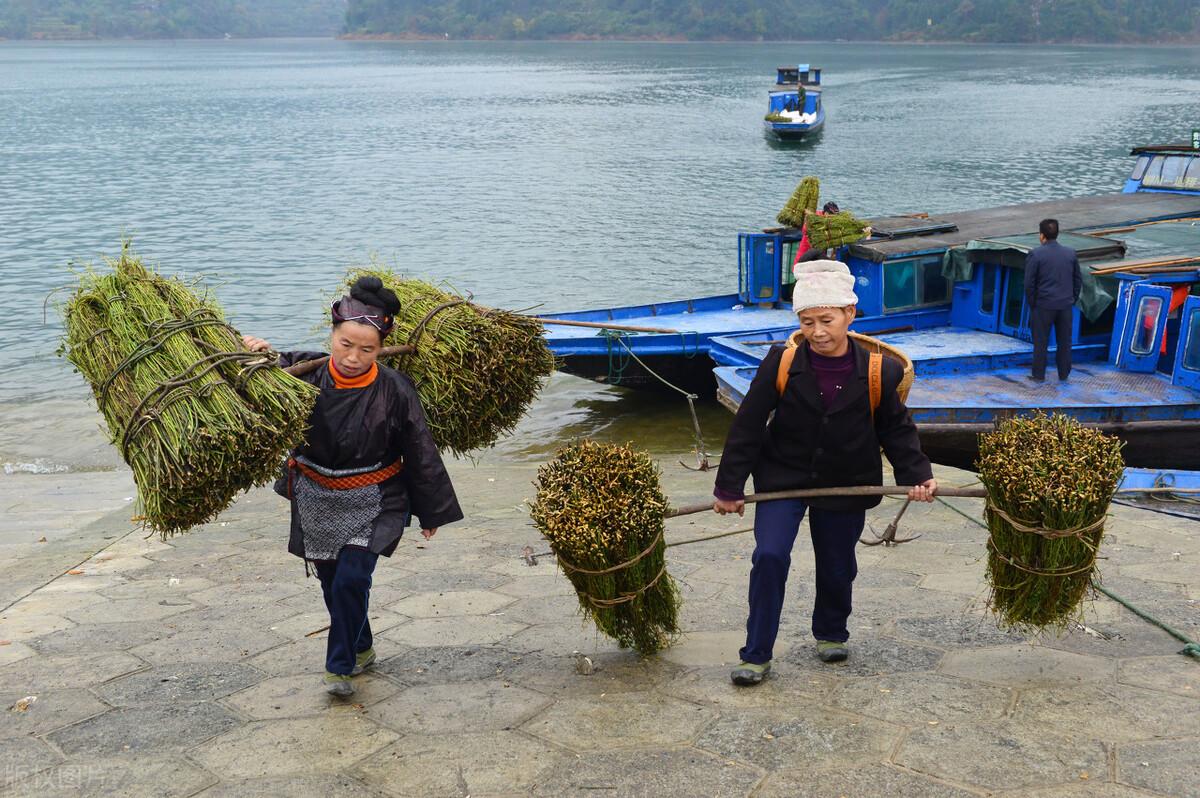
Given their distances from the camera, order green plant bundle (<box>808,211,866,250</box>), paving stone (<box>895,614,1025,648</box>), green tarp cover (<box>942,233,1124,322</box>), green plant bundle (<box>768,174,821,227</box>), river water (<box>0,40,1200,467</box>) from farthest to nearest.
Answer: river water (<box>0,40,1200,467</box>) < green plant bundle (<box>768,174,821,227</box>) < green plant bundle (<box>808,211,866,250</box>) < green tarp cover (<box>942,233,1124,322</box>) < paving stone (<box>895,614,1025,648</box>)

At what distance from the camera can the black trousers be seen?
12.0 metres

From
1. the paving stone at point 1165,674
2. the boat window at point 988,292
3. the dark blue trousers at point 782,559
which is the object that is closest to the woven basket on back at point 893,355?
the dark blue trousers at point 782,559

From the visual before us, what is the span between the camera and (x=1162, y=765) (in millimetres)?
4133

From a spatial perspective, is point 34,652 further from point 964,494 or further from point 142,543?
point 964,494

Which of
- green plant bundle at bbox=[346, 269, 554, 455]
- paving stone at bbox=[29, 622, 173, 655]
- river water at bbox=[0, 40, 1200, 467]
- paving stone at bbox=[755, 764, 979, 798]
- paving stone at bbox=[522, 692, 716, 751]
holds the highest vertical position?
green plant bundle at bbox=[346, 269, 554, 455]

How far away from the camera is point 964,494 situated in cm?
491

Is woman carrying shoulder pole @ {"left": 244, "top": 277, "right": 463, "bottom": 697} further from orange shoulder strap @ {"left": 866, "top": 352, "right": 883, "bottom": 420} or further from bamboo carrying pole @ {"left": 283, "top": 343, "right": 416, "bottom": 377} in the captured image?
orange shoulder strap @ {"left": 866, "top": 352, "right": 883, "bottom": 420}

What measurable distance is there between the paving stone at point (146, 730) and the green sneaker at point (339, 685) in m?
0.39

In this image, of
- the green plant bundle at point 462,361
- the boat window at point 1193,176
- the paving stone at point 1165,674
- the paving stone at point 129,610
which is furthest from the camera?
the boat window at point 1193,176

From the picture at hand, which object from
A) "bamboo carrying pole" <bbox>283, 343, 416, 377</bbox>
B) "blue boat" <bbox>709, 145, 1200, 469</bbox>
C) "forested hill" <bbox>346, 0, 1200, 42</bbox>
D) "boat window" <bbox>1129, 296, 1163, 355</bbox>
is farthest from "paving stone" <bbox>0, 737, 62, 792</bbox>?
"forested hill" <bbox>346, 0, 1200, 42</bbox>

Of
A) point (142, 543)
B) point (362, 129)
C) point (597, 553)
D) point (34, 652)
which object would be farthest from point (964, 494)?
point (362, 129)

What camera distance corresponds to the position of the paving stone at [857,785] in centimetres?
404

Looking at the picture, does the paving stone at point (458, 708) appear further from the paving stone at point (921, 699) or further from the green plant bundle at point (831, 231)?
the green plant bundle at point (831, 231)

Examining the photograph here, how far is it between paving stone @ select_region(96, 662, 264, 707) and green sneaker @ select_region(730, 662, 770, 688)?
2119 millimetres
